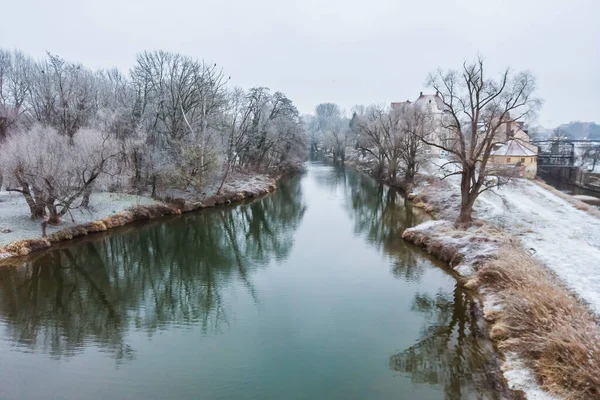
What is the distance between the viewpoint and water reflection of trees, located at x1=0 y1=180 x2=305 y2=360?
429 inches

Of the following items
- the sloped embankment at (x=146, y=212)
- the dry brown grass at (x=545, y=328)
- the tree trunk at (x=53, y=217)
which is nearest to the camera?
the dry brown grass at (x=545, y=328)


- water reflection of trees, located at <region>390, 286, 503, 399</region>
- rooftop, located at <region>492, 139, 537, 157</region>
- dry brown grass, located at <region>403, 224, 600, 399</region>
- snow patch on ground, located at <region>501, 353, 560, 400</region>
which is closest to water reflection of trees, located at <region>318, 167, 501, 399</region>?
water reflection of trees, located at <region>390, 286, 503, 399</region>

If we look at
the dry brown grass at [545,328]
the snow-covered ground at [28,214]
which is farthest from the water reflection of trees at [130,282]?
the dry brown grass at [545,328]

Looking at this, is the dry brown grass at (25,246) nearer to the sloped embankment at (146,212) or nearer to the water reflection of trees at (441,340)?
the sloped embankment at (146,212)

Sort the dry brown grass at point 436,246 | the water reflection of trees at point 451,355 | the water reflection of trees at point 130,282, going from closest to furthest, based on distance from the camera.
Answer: the water reflection of trees at point 451,355, the water reflection of trees at point 130,282, the dry brown grass at point 436,246

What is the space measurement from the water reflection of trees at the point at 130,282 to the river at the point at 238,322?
0.06m

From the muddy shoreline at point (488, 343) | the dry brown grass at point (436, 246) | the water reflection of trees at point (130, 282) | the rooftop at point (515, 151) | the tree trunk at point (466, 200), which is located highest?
the rooftop at point (515, 151)

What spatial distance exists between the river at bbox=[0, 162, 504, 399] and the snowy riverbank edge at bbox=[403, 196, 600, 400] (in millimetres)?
677

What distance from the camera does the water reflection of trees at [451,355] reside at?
27.2 feet

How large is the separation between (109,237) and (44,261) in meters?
4.23

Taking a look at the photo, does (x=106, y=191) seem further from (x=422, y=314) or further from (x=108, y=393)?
(x=422, y=314)

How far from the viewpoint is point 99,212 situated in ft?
73.0

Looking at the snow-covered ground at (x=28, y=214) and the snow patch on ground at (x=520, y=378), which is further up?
the snow-covered ground at (x=28, y=214)

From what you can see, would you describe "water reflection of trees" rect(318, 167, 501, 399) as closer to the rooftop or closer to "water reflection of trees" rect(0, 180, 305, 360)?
"water reflection of trees" rect(0, 180, 305, 360)
